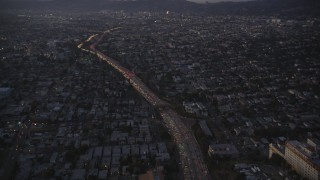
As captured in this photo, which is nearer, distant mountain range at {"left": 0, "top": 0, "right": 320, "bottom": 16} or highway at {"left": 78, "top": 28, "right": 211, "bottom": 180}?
highway at {"left": 78, "top": 28, "right": 211, "bottom": 180}

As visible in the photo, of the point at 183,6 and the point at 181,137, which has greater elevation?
the point at 183,6

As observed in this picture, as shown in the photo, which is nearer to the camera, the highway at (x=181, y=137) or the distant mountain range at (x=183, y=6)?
the highway at (x=181, y=137)

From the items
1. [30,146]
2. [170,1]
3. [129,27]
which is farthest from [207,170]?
[170,1]

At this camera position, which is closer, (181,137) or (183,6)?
(181,137)

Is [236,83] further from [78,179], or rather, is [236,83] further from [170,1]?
[170,1]

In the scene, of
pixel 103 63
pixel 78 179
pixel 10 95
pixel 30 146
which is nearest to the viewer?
pixel 78 179
